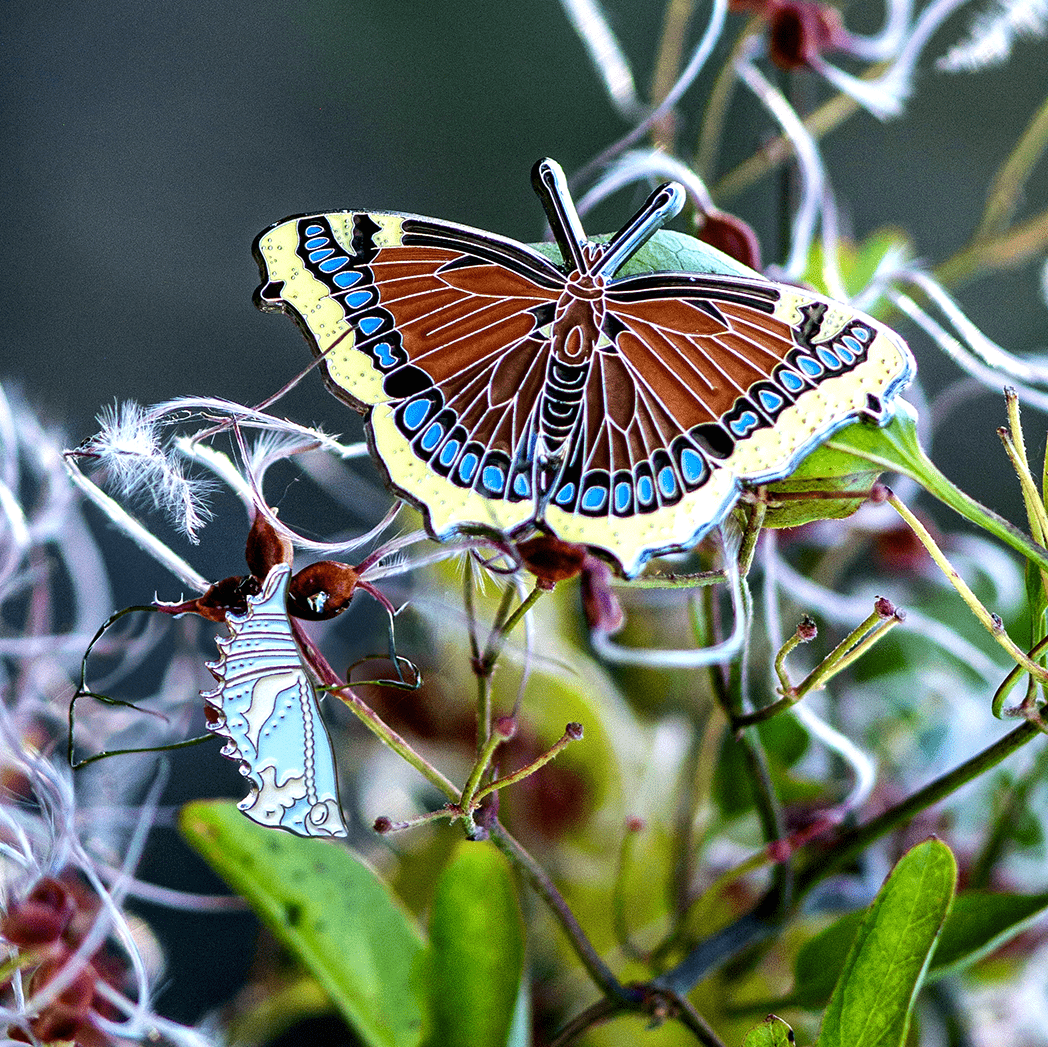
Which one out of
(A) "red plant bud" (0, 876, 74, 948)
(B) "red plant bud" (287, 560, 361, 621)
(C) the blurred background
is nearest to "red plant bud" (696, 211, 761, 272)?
(B) "red plant bud" (287, 560, 361, 621)

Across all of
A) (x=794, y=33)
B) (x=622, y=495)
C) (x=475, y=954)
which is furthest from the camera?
(x=794, y=33)

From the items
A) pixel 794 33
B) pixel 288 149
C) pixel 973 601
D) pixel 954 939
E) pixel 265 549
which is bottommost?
pixel 954 939

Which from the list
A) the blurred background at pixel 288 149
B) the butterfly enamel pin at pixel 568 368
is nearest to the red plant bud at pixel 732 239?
the butterfly enamel pin at pixel 568 368

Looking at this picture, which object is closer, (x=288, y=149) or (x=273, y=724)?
(x=273, y=724)

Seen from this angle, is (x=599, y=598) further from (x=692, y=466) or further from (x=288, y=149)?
(x=288, y=149)

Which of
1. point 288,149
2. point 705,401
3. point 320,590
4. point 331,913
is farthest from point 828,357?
point 288,149
